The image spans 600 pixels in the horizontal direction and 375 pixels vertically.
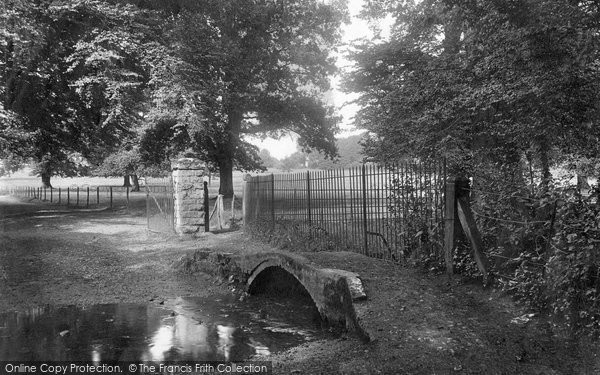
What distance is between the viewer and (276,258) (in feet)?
28.5

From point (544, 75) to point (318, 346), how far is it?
497 centimetres

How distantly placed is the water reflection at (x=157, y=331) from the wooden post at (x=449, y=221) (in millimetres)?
1902

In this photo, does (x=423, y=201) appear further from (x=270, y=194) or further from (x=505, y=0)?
(x=270, y=194)

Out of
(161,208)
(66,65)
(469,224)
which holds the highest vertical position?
(66,65)

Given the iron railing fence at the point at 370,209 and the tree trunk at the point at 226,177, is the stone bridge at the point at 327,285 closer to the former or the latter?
the iron railing fence at the point at 370,209

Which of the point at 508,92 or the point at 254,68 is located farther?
the point at 254,68

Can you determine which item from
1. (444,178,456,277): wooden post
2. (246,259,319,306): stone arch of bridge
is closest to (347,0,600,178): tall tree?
(444,178,456,277): wooden post

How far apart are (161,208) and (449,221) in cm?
1249

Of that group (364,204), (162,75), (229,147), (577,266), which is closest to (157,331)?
(364,204)

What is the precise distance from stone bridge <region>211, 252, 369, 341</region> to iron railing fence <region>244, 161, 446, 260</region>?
1.25 m

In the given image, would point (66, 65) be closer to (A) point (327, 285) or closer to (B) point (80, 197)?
(A) point (327, 285)

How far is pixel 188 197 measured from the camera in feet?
48.5

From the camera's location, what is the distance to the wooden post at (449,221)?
6.39 m

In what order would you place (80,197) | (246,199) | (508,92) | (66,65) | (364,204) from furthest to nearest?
(80,197)
(66,65)
(246,199)
(364,204)
(508,92)
